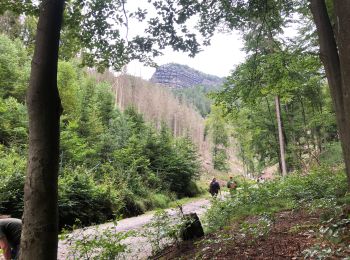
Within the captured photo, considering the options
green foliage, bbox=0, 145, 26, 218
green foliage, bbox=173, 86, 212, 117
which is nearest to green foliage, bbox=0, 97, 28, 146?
green foliage, bbox=0, 145, 26, 218

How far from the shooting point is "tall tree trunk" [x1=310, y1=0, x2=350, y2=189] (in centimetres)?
418

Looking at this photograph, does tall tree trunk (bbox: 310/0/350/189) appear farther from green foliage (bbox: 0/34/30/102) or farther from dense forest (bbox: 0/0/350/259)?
green foliage (bbox: 0/34/30/102)

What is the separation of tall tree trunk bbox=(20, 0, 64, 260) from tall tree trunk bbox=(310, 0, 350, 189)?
361 cm

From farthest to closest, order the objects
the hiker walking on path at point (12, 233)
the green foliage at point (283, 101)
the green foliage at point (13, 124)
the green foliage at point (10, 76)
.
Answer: the green foliage at point (10, 76) → the green foliage at point (13, 124) → the green foliage at point (283, 101) → the hiker walking on path at point (12, 233)

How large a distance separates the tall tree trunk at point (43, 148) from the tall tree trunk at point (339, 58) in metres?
3.61

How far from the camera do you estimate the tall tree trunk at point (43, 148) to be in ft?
11.3

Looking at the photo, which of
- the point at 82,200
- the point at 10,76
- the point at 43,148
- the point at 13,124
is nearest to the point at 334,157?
the point at 82,200

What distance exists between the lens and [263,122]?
27.7 metres

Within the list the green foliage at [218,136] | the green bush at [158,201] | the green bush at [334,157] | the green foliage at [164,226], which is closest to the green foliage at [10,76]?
the green bush at [158,201]

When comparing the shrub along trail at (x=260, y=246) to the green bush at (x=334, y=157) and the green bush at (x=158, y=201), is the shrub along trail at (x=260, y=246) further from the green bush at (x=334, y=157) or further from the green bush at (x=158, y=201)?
the green bush at (x=158, y=201)

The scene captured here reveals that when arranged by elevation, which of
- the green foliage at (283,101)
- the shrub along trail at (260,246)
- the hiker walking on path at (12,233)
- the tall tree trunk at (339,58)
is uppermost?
the green foliage at (283,101)

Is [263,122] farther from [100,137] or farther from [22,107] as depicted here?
[22,107]

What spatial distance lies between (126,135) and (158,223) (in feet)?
72.5

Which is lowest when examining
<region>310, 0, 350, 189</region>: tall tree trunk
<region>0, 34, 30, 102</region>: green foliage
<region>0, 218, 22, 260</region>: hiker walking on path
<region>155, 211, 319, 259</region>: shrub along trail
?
<region>155, 211, 319, 259</region>: shrub along trail
